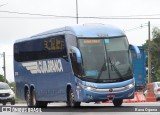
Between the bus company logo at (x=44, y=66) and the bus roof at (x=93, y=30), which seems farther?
the bus company logo at (x=44, y=66)

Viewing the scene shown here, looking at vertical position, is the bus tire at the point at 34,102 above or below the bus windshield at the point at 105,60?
below

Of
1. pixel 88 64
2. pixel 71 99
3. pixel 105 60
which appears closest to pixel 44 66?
pixel 71 99

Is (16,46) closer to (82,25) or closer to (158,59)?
(82,25)

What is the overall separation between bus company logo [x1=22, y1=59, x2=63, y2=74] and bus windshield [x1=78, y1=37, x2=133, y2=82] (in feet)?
7.06

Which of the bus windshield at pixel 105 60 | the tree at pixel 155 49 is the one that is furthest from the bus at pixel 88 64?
the tree at pixel 155 49

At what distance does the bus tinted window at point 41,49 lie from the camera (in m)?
27.6

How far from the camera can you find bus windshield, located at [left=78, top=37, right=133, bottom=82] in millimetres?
25719

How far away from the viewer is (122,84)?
84.9 ft

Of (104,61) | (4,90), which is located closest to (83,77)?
(104,61)

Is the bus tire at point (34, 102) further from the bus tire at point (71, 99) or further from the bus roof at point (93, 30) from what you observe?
the bus roof at point (93, 30)

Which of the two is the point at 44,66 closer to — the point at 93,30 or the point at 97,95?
the point at 93,30

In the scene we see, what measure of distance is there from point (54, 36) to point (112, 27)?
259 centimetres

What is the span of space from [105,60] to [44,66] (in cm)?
441

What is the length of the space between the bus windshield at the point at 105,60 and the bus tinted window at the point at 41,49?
59.3 inches
